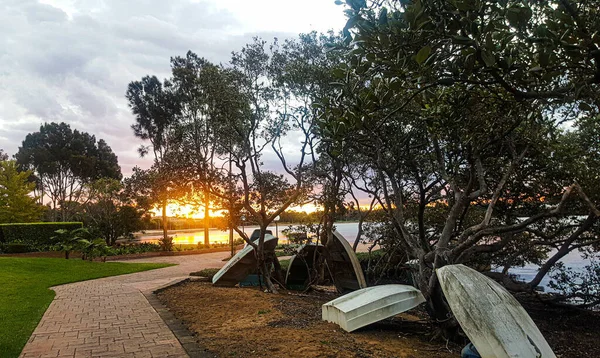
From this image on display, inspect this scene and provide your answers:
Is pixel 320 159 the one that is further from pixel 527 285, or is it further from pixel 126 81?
pixel 126 81

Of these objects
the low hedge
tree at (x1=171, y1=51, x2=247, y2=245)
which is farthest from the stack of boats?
the low hedge

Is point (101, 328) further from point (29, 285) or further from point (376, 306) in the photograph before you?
point (29, 285)

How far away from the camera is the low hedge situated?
19266mm

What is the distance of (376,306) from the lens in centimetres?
523

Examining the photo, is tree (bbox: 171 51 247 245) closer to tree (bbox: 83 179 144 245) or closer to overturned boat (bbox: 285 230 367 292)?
overturned boat (bbox: 285 230 367 292)

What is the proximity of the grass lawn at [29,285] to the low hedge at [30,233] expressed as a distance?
634 centimetres

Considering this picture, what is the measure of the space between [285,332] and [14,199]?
28.0m

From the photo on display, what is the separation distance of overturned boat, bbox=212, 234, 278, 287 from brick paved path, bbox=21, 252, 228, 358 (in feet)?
6.26

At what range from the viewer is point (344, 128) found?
3.38m

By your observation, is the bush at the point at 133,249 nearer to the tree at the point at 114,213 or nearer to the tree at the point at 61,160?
the tree at the point at 114,213

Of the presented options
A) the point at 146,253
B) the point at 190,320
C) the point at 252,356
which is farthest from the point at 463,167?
the point at 146,253

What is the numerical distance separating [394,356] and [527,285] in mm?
3963

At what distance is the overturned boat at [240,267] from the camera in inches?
388

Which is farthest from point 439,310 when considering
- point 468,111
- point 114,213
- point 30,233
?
point 114,213
